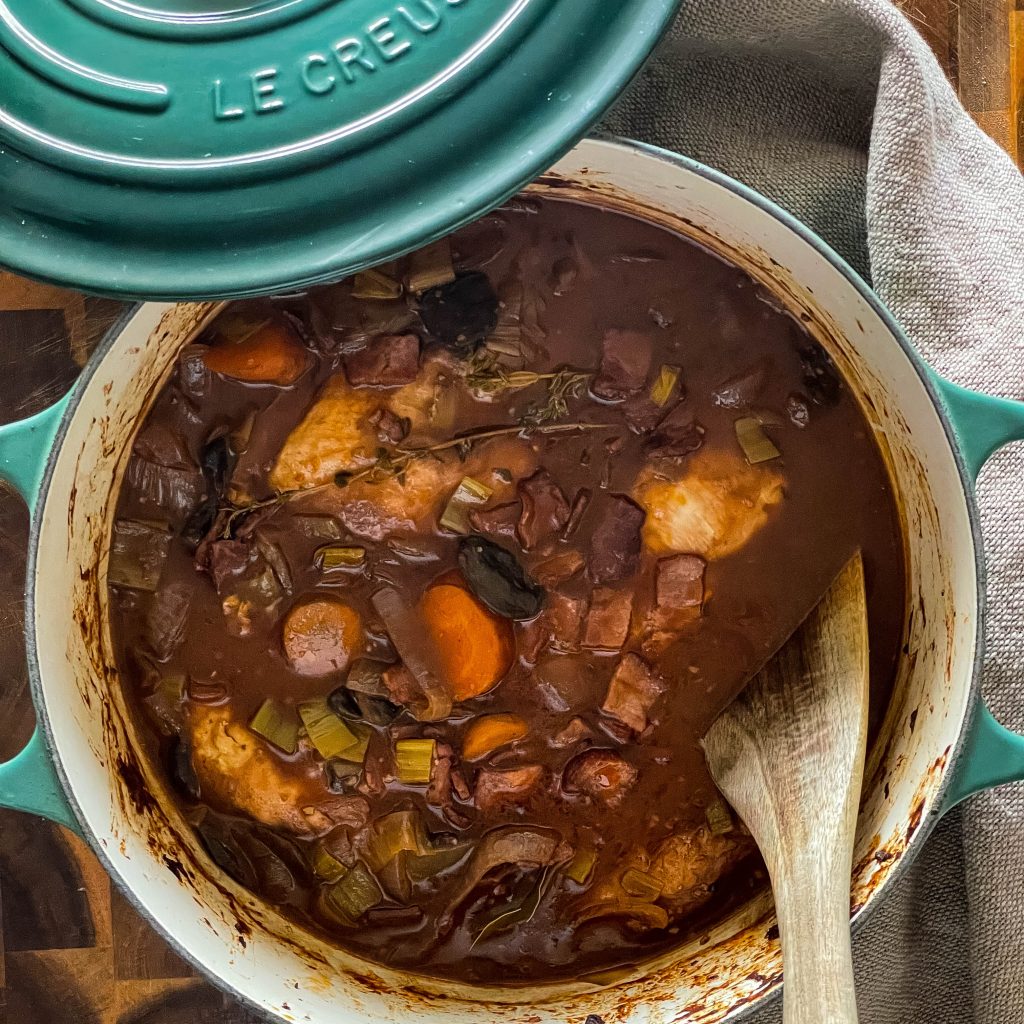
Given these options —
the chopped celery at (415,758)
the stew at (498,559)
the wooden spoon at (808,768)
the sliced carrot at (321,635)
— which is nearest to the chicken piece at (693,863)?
the stew at (498,559)

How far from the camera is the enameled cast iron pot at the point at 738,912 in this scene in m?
1.55

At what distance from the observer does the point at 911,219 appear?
5.76ft

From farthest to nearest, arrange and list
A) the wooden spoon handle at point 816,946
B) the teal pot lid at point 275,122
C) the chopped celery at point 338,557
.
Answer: the chopped celery at point 338,557 → the wooden spoon handle at point 816,946 → the teal pot lid at point 275,122

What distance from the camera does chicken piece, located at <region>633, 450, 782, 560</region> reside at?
1805mm

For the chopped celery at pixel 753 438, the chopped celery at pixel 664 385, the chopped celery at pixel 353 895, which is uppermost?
the chopped celery at pixel 664 385

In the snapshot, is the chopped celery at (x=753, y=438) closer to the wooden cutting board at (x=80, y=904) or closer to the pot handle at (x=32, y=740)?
the wooden cutting board at (x=80, y=904)

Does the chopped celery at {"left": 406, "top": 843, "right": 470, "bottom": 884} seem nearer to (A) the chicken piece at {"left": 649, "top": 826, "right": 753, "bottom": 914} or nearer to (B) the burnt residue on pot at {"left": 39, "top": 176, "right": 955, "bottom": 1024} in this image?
(B) the burnt residue on pot at {"left": 39, "top": 176, "right": 955, "bottom": 1024}

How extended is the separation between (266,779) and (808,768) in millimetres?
912

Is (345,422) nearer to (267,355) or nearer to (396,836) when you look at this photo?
(267,355)

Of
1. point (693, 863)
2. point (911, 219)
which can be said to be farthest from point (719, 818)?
point (911, 219)

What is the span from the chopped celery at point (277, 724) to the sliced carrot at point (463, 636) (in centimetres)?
28

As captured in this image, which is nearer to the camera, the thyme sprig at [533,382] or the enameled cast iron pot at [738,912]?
the enameled cast iron pot at [738,912]

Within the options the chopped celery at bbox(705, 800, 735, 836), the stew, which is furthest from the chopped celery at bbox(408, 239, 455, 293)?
the chopped celery at bbox(705, 800, 735, 836)

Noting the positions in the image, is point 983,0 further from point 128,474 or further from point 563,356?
point 128,474
